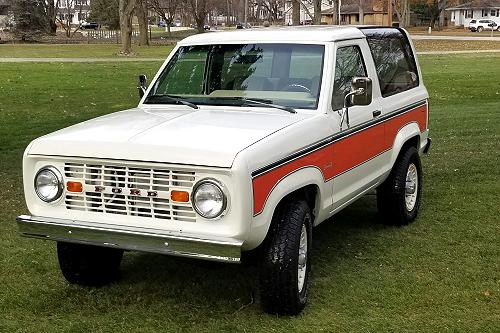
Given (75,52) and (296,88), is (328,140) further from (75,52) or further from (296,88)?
(75,52)

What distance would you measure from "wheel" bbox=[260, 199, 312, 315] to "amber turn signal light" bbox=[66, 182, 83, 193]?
4.01 ft

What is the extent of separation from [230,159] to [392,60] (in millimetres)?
3307

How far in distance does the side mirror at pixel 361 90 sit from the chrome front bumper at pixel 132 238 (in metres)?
1.76

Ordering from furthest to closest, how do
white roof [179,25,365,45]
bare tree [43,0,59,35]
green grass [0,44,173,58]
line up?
bare tree [43,0,59,35] → green grass [0,44,173,58] → white roof [179,25,365,45]

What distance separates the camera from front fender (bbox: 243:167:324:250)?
4.33 meters

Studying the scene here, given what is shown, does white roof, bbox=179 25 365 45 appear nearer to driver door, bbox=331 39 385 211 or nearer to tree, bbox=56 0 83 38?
driver door, bbox=331 39 385 211

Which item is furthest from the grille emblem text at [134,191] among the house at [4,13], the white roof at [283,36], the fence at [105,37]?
the house at [4,13]

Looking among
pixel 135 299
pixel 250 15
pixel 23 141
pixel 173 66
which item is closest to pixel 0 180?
pixel 23 141

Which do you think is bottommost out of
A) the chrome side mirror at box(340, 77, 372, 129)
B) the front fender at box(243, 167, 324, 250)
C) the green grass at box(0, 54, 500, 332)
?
the green grass at box(0, 54, 500, 332)

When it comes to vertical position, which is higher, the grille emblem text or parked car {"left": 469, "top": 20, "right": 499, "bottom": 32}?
parked car {"left": 469, "top": 20, "right": 499, "bottom": 32}

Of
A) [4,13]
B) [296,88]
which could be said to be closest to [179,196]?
[296,88]

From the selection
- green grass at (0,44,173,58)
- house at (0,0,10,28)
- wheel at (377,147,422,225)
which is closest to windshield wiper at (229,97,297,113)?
wheel at (377,147,422,225)

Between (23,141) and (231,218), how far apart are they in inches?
323

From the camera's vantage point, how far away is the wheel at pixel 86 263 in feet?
17.1
